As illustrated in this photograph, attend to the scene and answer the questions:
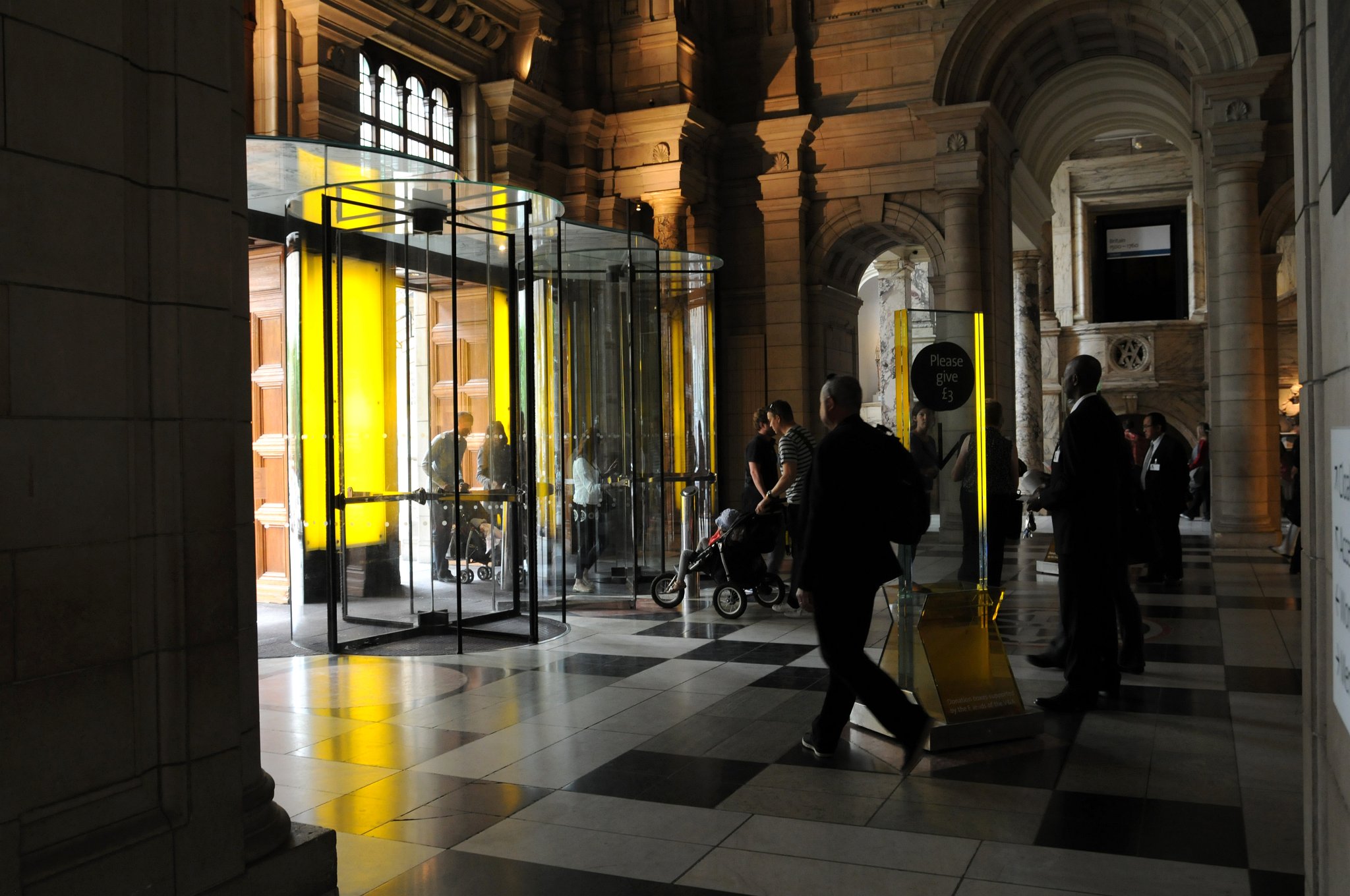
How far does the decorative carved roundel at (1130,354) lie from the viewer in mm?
32250

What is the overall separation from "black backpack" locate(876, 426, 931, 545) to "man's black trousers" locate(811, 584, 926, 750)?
0.96 feet

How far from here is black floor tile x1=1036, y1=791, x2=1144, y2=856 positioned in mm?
4129

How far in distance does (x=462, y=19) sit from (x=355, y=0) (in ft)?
7.84

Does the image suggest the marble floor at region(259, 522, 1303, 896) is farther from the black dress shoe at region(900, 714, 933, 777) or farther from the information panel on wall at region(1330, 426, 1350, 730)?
the information panel on wall at region(1330, 426, 1350, 730)

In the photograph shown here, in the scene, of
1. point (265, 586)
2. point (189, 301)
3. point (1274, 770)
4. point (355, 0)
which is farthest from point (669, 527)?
point (189, 301)

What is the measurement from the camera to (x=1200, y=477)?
20344 mm

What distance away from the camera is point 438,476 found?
30.4ft

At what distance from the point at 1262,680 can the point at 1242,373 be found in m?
10.1

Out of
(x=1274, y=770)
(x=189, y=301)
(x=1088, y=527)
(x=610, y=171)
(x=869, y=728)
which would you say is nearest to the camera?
(x=189, y=301)

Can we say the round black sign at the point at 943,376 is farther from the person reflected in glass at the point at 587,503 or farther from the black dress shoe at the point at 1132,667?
the person reflected in glass at the point at 587,503

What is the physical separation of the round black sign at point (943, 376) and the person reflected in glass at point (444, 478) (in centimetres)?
443

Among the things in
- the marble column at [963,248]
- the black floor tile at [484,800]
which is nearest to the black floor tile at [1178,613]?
the black floor tile at [484,800]

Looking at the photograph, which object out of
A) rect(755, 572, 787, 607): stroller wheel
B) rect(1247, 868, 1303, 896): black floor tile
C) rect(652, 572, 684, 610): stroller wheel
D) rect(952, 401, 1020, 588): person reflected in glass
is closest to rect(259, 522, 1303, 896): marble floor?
rect(1247, 868, 1303, 896): black floor tile

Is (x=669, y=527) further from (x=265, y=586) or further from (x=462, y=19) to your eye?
(x=462, y=19)
